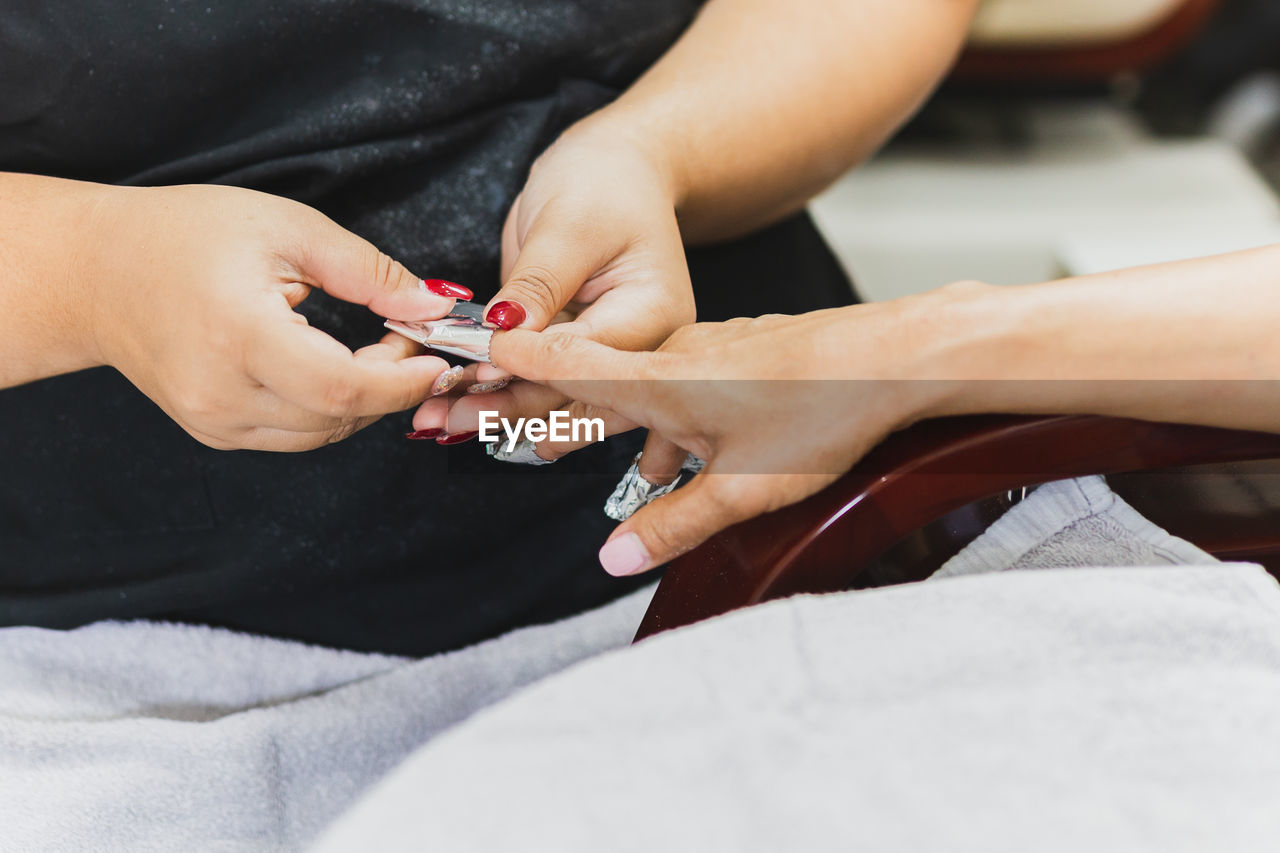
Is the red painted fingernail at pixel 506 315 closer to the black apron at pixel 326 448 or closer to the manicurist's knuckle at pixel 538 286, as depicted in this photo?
the manicurist's knuckle at pixel 538 286

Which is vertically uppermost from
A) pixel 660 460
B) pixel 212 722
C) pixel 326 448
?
pixel 660 460

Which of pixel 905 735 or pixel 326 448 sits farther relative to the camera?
pixel 326 448

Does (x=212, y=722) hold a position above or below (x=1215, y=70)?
below

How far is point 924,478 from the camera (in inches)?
16.0

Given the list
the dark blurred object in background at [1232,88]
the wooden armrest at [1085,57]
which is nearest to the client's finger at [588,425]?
the wooden armrest at [1085,57]

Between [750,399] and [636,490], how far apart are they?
0.10 meters

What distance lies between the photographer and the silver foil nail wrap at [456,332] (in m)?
0.48

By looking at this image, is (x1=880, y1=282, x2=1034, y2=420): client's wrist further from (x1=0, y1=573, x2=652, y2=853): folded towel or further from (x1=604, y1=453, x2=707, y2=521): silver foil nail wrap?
(x1=0, y1=573, x2=652, y2=853): folded towel

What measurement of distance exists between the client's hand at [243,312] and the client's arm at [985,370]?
0.16 meters

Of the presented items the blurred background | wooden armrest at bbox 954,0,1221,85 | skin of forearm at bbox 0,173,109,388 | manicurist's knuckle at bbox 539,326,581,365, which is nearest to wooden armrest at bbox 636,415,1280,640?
manicurist's knuckle at bbox 539,326,581,365

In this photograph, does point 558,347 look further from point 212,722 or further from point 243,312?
point 212,722

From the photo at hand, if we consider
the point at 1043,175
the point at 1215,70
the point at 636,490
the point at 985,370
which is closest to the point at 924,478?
the point at 985,370

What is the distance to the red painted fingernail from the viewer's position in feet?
1.52

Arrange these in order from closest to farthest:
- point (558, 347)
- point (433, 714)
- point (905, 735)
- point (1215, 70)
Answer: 1. point (905, 735)
2. point (558, 347)
3. point (433, 714)
4. point (1215, 70)
